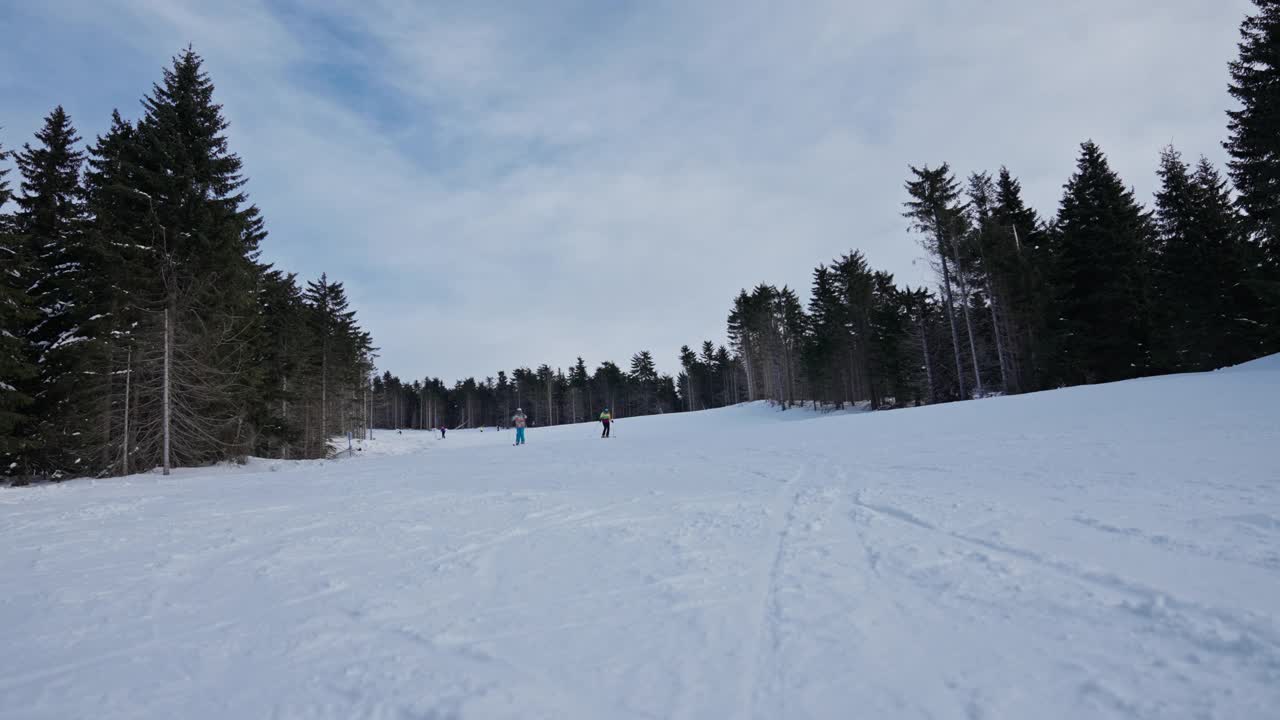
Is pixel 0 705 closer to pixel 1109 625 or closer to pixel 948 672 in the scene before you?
pixel 948 672

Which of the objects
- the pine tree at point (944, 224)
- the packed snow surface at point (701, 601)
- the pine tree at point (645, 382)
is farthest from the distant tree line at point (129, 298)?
the pine tree at point (645, 382)

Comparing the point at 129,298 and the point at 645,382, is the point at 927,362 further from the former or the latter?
the point at 645,382

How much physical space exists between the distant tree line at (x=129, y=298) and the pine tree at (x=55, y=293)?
4 centimetres

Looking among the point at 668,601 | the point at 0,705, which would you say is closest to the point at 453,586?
the point at 668,601

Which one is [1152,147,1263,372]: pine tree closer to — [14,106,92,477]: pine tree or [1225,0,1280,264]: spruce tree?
[1225,0,1280,264]: spruce tree

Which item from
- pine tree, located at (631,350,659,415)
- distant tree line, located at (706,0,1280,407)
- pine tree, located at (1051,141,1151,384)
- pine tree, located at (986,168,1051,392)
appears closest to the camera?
distant tree line, located at (706,0,1280,407)

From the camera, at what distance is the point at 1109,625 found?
8.58 feet

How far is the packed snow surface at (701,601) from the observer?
2268 mm

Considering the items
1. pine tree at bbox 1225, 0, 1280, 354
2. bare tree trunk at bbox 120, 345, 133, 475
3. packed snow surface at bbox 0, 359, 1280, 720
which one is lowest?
packed snow surface at bbox 0, 359, 1280, 720

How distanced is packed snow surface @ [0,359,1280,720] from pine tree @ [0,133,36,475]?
9954 mm

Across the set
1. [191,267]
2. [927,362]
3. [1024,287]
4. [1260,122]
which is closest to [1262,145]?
[1260,122]

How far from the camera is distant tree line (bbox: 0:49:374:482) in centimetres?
1416

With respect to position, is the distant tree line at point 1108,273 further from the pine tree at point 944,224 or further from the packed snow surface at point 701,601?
the packed snow surface at point 701,601

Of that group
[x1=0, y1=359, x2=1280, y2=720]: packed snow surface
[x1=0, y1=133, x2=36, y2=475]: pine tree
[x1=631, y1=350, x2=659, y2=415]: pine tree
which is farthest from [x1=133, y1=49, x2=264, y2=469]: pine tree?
[x1=631, y1=350, x2=659, y2=415]: pine tree
